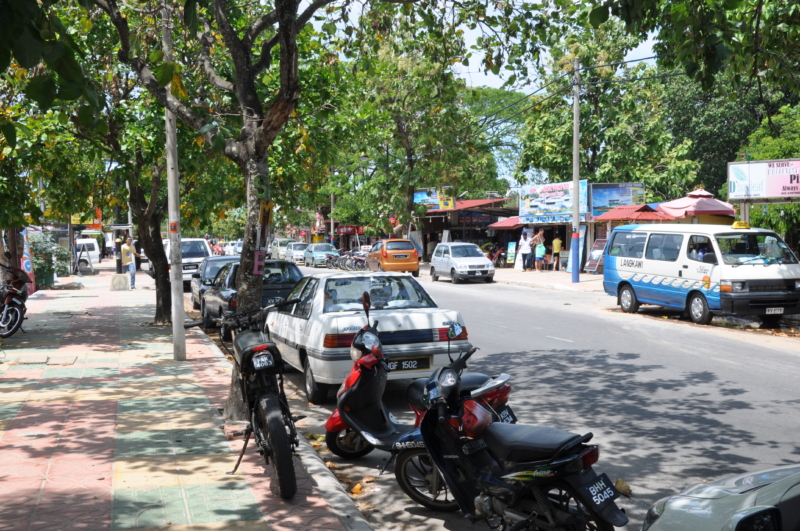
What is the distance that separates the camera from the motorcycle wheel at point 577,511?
3859mm

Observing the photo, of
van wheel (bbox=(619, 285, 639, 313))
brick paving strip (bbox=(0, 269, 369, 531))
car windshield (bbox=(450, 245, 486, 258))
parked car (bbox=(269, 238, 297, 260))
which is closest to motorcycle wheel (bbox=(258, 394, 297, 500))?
brick paving strip (bbox=(0, 269, 369, 531))

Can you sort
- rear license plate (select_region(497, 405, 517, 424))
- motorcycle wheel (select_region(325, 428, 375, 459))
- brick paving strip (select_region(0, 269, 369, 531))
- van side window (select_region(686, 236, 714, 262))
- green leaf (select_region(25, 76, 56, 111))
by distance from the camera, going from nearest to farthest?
1. green leaf (select_region(25, 76, 56, 111))
2. brick paving strip (select_region(0, 269, 369, 531))
3. rear license plate (select_region(497, 405, 517, 424))
4. motorcycle wheel (select_region(325, 428, 375, 459))
5. van side window (select_region(686, 236, 714, 262))

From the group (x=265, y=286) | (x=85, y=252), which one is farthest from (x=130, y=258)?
(x=265, y=286)

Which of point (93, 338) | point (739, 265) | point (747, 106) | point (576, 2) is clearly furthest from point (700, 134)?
point (93, 338)

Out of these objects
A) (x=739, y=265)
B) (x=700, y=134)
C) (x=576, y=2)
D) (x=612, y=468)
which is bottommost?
(x=612, y=468)

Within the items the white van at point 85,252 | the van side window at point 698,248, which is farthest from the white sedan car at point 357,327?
the white van at point 85,252

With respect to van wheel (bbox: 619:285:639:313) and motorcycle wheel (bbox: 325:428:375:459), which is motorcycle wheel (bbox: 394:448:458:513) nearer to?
motorcycle wheel (bbox: 325:428:375:459)

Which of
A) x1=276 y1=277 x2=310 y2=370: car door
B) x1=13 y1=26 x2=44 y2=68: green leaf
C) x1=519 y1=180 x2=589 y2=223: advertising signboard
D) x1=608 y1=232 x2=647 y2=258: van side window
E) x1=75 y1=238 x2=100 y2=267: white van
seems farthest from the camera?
x1=75 y1=238 x2=100 y2=267: white van

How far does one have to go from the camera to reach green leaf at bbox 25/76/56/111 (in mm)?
3969

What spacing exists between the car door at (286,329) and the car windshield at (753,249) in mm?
9406

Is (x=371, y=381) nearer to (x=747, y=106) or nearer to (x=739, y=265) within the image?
(x=739, y=265)

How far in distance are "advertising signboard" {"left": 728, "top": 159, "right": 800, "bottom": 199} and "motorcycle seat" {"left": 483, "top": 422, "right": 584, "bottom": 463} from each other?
1598 centimetres

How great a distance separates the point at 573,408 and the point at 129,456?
15.5 ft

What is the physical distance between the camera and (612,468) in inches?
237
